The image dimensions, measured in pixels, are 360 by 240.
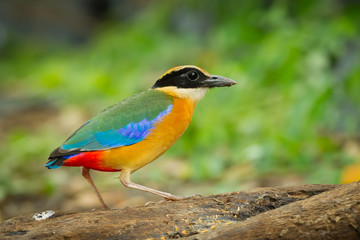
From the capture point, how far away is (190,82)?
4020mm

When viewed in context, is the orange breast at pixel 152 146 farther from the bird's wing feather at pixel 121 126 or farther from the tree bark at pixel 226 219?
the tree bark at pixel 226 219

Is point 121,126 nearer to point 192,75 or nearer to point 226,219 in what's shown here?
point 192,75

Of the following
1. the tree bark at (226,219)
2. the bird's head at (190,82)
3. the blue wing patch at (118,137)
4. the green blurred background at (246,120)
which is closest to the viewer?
the tree bark at (226,219)

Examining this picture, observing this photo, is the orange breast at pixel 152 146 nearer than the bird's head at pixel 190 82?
Yes

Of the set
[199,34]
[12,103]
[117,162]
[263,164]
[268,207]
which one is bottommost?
[268,207]

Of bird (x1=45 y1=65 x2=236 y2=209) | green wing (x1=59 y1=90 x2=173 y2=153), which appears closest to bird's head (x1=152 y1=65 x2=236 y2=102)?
bird (x1=45 y1=65 x2=236 y2=209)

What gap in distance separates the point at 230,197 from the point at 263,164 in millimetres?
3124

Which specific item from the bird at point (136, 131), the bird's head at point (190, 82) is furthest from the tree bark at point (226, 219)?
the bird's head at point (190, 82)

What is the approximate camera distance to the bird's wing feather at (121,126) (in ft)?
12.0

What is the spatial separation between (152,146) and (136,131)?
0.15m

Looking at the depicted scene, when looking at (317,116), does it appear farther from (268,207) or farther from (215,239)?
(215,239)

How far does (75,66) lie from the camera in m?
15.3

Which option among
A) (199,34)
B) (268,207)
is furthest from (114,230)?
(199,34)

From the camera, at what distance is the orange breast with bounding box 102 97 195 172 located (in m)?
3.66
